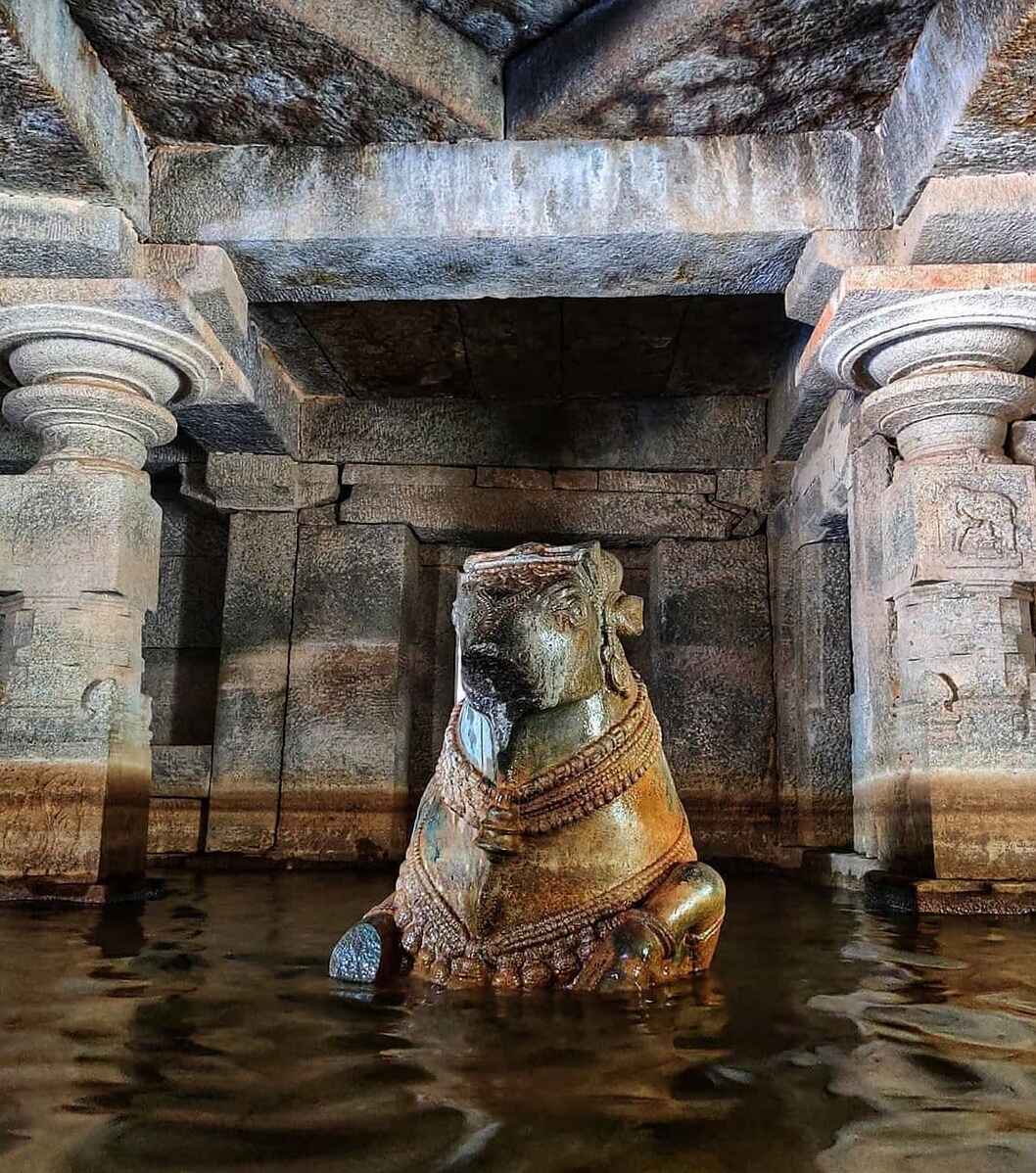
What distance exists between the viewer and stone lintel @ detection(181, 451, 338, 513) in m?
7.18

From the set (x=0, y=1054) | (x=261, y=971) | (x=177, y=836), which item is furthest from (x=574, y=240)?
(x=177, y=836)

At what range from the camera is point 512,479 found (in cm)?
740

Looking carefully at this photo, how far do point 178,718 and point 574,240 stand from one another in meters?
5.05

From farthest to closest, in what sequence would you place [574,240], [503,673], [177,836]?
[177,836] < [574,240] < [503,673]

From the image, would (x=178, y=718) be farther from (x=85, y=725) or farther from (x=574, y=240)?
(x=574, y=240)

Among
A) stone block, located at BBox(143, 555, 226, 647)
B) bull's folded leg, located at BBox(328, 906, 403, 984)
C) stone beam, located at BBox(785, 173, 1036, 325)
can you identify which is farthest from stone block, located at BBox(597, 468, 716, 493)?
bull's folded leg, located at BBox(328, 906, 403, 984)

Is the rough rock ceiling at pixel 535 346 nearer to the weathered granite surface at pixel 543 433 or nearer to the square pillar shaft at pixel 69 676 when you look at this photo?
the weathered granite surface at pixel 543 433

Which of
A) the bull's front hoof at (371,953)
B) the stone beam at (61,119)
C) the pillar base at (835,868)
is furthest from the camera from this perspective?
the pillar base at (835,868)

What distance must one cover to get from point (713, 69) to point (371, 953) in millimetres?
3334

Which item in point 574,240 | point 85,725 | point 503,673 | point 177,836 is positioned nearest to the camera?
point 503,673

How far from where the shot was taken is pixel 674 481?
740 centimetres

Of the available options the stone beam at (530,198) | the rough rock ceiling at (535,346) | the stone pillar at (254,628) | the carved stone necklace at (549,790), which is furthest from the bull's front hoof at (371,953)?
the stone pillar at (254,628)

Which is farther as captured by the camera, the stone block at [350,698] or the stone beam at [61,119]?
the stone block at [350,698]

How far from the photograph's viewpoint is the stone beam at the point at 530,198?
4332mm
